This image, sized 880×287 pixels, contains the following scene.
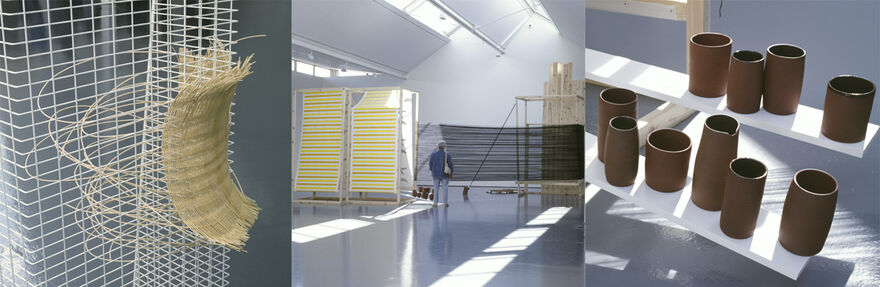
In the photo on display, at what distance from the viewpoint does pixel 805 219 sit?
256 cm

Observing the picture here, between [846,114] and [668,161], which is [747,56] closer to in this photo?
[846,114]

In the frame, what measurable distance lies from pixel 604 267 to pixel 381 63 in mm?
1865

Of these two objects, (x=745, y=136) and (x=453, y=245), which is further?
(x=453, y=245)

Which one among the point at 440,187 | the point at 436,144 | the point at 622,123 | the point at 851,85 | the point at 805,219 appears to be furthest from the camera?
the point at 436,144

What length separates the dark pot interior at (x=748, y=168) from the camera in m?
2.71

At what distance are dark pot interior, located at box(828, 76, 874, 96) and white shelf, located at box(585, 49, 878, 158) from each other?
0.26ft

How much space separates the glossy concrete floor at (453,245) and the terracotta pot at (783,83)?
1468 millimetres

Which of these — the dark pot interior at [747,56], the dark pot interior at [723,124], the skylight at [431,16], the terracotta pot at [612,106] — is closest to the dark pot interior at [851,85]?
the dark pot interior at [747,56]

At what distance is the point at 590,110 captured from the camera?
311cm

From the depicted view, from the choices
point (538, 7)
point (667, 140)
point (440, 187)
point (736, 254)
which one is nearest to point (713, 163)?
point (667, 140)

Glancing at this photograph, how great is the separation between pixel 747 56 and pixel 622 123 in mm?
603

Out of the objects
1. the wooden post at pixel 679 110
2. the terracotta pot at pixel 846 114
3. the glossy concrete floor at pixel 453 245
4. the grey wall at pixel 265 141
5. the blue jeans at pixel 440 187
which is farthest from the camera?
the blue jeans at pixel 440 187

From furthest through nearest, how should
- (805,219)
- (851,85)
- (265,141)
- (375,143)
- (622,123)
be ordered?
(375,143) → (265,141) → (622,123) → (851,85) → (805,219)

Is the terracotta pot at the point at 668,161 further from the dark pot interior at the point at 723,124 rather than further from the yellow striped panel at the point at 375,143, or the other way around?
the yellow striped panel at the point at 375,143
